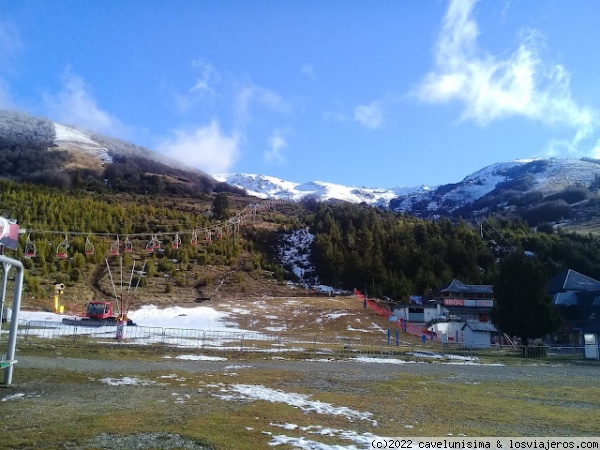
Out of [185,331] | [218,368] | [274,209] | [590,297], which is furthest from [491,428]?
[274,209]

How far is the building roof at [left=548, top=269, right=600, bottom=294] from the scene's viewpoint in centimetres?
6272

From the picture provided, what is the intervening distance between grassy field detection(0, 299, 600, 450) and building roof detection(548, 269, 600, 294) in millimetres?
45241

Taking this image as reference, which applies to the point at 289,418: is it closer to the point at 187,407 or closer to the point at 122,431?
the point at 187,407

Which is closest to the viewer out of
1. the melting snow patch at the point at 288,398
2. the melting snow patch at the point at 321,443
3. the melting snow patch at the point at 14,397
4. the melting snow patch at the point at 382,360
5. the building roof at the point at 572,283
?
the melting snow patch at the point at 321,443

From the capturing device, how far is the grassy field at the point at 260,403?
817 cm

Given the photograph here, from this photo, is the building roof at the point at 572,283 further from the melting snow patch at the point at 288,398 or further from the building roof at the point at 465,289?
the melting snow patch at the point at 288,398

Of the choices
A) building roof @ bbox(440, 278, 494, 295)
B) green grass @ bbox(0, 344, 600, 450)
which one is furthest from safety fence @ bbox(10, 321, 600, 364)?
building roof @ bbox(440, 278, 494, 295)

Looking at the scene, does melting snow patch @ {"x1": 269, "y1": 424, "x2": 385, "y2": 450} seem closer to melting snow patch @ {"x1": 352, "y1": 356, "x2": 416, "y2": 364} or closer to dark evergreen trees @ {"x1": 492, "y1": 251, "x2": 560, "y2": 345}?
melting snow patch @ {"x1": 352, "y1": 356, "x2": 416, "y2": 364}

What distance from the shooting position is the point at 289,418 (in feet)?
32.8

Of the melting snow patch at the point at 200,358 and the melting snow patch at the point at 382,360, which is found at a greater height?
the melting snow patch at the point at 200,358

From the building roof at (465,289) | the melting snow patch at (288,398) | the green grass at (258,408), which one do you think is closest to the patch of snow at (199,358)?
the green grass at (258,408)

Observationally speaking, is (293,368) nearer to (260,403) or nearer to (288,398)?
(288,398)

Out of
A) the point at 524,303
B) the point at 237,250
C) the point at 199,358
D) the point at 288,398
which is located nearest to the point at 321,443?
the point at 288,398

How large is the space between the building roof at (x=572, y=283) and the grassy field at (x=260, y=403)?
45.2 metres
